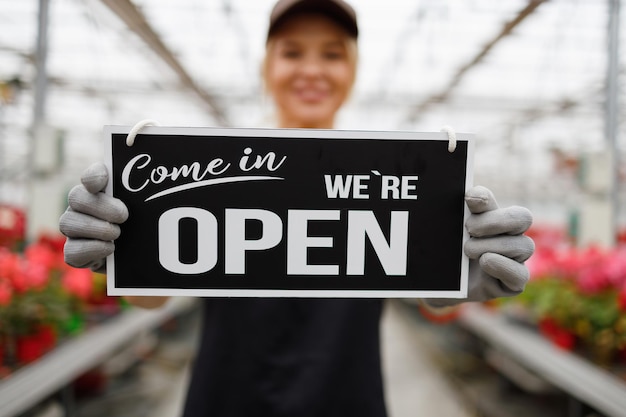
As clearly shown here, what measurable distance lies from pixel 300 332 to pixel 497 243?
0.66 meters

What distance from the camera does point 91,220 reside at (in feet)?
2.60

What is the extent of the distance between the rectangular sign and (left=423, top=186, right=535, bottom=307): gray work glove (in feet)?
0.11

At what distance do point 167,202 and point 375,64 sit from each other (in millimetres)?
7797

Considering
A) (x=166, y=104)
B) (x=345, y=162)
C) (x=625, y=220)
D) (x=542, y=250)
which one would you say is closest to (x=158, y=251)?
(x=345, y=162)

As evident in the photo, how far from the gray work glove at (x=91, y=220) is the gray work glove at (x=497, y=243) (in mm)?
657

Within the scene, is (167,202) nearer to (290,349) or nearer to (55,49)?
(290,349)

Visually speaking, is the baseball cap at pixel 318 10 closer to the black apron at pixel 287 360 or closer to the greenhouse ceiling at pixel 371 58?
the black apron at pixel 287 360

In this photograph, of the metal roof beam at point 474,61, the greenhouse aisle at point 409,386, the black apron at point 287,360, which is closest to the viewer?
the black apron at point 287,360

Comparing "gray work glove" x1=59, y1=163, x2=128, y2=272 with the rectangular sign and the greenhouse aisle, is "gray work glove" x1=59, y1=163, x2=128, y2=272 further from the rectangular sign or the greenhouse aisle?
the greenhouse aisle

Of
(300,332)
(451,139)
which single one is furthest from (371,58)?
(451,139)

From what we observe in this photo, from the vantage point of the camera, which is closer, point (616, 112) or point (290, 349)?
point (290, 349)

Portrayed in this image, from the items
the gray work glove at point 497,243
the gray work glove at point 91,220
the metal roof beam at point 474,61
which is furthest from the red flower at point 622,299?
the gray work glove at point 91,220

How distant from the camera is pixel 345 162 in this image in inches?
33.9

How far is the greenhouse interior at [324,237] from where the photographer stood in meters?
0.86
